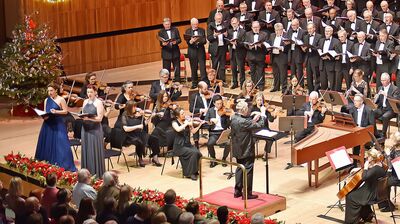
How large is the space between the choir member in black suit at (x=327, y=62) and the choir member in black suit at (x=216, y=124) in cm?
328

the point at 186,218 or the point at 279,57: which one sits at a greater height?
the point at 279,57

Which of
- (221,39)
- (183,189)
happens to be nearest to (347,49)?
(221,39)

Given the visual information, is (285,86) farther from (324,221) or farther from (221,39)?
(324,221)

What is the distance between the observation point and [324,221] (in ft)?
37.2

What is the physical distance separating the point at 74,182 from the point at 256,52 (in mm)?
6800

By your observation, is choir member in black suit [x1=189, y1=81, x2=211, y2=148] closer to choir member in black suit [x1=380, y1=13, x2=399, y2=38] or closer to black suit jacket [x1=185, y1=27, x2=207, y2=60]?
black suit jacket [x1=185, y1=27, x2=207, y2=60]

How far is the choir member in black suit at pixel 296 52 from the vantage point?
16.9 metres

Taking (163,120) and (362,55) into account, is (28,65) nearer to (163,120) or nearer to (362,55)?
(163,120)

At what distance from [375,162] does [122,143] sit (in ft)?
14.5

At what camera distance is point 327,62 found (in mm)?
16516

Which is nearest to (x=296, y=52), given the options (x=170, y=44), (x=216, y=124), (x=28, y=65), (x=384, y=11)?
(x=384, y=11)

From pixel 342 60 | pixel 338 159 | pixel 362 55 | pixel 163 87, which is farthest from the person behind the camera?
pixel 342 60

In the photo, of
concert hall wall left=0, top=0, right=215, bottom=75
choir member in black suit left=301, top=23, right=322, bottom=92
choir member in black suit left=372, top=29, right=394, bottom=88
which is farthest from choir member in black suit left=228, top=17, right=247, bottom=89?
concert hall wall left=0, top=0, right=215, bottom=75

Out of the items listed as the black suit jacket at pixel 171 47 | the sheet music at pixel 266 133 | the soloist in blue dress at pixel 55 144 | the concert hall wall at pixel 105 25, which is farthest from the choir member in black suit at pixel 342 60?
the concert hall wall at pixel 105 25
